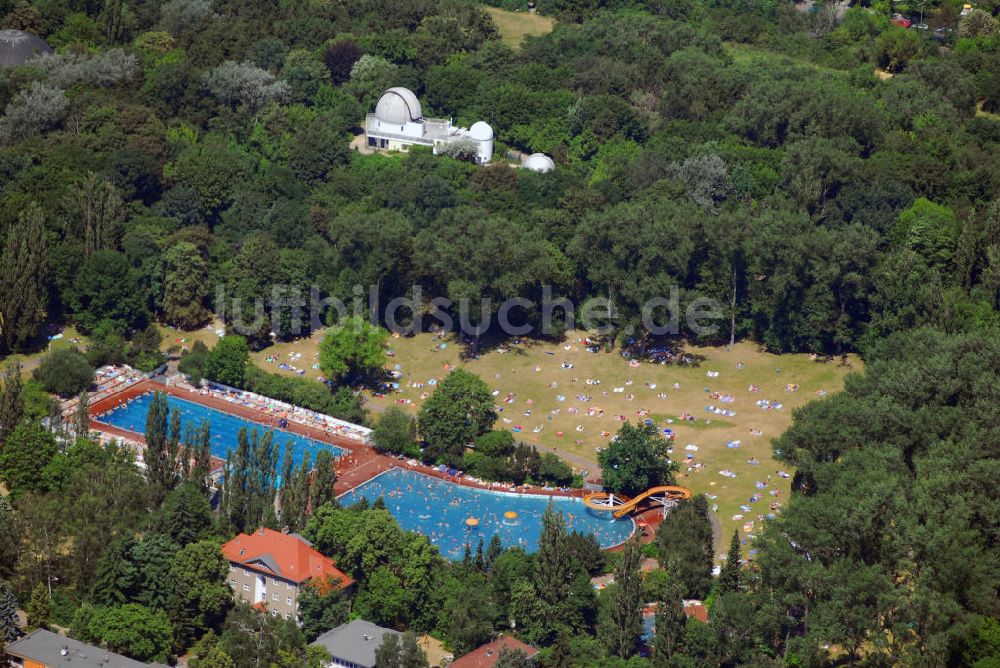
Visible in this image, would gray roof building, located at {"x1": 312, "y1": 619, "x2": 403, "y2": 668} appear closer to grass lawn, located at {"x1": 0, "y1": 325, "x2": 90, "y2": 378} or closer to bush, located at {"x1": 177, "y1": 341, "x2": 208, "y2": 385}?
bush, located at {"x1": 177, "y1": 341, "x2": 208, "y2": 385}

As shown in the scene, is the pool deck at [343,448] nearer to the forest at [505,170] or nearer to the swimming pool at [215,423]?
the swimming pool at [215,423]

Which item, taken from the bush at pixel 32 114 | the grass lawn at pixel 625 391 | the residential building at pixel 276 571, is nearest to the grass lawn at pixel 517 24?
the bush at pixel 32 114

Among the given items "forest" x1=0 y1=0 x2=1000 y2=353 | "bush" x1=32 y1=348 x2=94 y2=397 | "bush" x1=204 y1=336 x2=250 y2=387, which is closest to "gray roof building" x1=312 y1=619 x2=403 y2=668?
"bush" x1=204 y1=336 x2=250 y2=387

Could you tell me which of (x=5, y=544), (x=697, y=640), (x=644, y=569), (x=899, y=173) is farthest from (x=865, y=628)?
(x=899, y=173)

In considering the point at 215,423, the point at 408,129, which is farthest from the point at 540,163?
the point at 215,423

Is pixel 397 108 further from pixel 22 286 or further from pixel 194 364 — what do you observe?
pixel 22 286

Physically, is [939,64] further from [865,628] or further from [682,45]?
[865,628]
